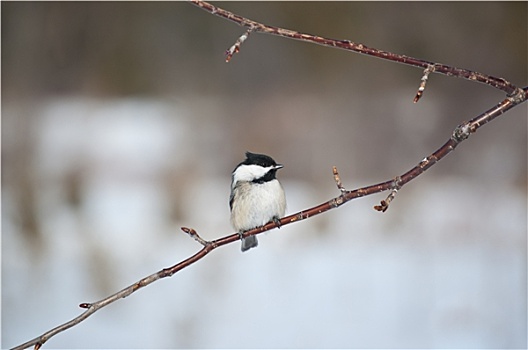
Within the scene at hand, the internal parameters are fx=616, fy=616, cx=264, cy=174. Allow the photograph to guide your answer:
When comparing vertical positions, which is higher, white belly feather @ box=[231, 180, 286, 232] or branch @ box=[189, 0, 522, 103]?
white belly feather @ box=[231, 180, 286, 232]

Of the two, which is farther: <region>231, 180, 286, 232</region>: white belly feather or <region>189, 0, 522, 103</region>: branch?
<region>231, 180, 286, 232</region>: white belly feather

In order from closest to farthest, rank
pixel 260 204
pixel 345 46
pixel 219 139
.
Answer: pixel 345 46, pixel 260 204, pixel 219 139

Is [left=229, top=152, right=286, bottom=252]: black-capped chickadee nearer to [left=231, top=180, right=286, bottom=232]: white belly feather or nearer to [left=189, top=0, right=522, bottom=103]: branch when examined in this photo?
[left=231, top=180, right=286, bottom=232]: white belly feather

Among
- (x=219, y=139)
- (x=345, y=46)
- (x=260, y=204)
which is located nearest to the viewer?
(x=345, y=46)

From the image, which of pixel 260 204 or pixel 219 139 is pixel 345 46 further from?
pixel 219 139

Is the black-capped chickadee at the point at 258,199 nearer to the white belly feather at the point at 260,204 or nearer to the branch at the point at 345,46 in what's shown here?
the white belly feather at the point at 260,204

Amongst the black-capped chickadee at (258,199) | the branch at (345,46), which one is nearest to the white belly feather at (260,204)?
the black-capped chickadee at (258,199)

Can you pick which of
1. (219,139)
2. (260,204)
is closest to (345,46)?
(260,204)

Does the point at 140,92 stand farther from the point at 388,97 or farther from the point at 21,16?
the point at 388,97

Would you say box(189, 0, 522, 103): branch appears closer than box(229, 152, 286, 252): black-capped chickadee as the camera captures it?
Yes

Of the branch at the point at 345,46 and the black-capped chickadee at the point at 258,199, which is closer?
the branch at the point at 345,46

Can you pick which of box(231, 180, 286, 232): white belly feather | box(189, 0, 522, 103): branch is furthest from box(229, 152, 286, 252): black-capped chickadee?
box(189, 0, 522, 103): branch

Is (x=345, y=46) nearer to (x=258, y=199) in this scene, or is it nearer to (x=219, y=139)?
(x=258, y=199)

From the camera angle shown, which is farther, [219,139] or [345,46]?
[219,139]
